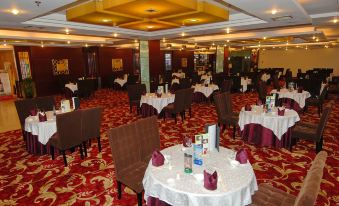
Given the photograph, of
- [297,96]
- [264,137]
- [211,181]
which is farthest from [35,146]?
[297,96]

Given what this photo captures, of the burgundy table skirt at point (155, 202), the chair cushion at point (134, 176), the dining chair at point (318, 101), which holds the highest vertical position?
the dining chair at point (318, 101)

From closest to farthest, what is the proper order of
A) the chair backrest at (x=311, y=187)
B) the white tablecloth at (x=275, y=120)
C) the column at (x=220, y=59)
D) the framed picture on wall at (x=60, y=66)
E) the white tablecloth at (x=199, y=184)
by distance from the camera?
the chair backrest at (x=311, y=187), the white tablecloth at (x=199, y=184), the white tablecloth at (x=275, y=120), the framed picture on wall at (x=60, y=66), the column at (x=220, y=59)

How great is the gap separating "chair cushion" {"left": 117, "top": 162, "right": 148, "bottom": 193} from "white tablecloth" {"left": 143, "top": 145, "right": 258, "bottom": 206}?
32cm

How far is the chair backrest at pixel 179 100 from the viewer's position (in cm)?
594

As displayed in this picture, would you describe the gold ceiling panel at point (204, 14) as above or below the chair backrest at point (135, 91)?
above

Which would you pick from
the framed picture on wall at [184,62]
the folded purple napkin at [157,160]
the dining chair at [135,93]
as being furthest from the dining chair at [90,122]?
the framed picture on wall at [184,62]

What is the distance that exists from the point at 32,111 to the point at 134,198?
2.89 meters

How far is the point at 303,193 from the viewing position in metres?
1.42

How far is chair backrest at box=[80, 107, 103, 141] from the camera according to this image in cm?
399

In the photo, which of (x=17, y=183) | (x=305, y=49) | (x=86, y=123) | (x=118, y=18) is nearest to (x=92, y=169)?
(x=86, y=123)

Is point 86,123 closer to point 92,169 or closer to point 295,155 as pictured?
point 92,169

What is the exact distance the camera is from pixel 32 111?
14.7 ft

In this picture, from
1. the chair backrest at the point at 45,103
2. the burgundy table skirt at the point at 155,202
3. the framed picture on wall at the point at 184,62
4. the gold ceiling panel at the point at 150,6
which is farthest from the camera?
the framed picture on wall at the point at 184,62

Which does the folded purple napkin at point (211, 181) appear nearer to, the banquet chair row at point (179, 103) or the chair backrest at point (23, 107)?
the banquet chair row at point (179, 103)
